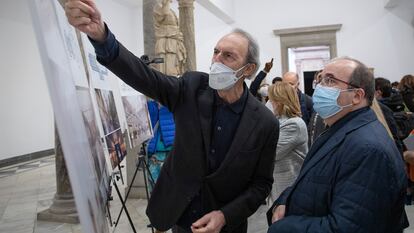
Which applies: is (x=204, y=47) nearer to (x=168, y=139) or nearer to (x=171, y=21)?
(x=171, y=21)

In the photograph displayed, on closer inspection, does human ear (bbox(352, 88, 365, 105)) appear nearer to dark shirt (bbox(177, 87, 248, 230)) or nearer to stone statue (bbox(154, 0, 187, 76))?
dark shirt (bbox(177, 87, 248, 230))

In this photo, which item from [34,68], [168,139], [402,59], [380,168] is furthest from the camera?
[402,59]

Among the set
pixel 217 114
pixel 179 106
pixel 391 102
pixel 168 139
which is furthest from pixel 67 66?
pixel 391 102

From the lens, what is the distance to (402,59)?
12.9 m

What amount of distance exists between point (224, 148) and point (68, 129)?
3.39ft

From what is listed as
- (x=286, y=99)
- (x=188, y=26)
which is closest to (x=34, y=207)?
(x=188, y=26)

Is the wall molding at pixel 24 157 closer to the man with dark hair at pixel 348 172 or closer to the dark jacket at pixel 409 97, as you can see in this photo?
the dark jacket at pixel 409 97

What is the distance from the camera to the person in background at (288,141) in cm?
312

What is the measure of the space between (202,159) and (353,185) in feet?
2.29

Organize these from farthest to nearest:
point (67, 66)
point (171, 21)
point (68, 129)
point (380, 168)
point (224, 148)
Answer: point (171, 21), point (224, 148), point (380, 168), point (67, 66), point (68, 129)

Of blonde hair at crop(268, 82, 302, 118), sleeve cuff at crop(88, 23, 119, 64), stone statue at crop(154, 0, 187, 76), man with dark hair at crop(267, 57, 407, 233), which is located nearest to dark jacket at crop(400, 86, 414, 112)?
blonde hair at crop(268, 82, 302, 118)

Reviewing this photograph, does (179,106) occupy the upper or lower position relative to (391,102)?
upper

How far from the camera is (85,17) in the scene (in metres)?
1.08

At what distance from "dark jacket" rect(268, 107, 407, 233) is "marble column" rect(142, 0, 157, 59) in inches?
194
